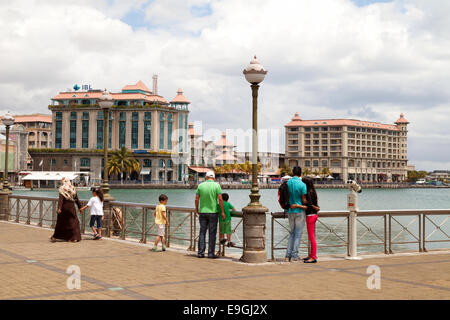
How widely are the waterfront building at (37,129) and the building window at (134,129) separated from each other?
46724mm

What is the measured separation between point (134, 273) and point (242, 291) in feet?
8.22

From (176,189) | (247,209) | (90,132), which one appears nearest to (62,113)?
(90,132)

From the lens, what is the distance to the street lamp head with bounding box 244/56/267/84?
12.2 metres

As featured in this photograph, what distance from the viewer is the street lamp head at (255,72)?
481 inches

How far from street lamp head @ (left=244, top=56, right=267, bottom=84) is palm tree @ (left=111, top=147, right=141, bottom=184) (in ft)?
375

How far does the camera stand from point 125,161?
126 meters

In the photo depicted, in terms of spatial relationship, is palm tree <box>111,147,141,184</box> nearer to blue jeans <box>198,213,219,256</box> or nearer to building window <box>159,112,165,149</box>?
building window <box>159,112,165,149</box>

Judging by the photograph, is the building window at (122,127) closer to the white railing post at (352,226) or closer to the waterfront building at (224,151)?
the waterfront building at (224,151)

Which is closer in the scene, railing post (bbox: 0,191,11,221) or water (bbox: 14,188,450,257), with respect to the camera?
railing post (bbox: 0,191,11,221)

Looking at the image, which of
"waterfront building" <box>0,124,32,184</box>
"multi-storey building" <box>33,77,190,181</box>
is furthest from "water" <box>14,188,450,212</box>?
"waterfront building" <box>0,124,32,184</box>

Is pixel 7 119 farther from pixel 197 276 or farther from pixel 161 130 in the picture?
pixel 161 130

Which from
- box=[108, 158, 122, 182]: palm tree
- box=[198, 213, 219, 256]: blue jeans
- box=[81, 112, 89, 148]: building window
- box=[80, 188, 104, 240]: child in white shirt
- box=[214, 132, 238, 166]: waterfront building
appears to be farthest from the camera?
box=[214, 132, 238, 166]: waterfront building
